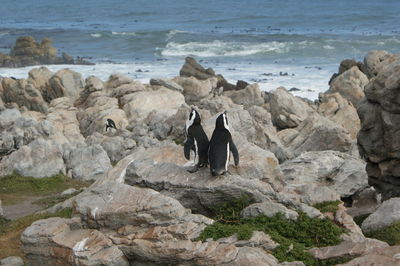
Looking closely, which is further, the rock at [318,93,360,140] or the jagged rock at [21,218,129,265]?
the rock at [318,93,360,140]

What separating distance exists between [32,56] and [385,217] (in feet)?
200

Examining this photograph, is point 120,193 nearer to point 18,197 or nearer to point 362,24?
point 18,197

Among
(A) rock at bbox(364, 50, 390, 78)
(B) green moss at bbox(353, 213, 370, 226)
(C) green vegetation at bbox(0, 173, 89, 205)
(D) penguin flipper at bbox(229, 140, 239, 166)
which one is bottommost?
(C) green vegetation at bbox(0, 173, 89, 205)

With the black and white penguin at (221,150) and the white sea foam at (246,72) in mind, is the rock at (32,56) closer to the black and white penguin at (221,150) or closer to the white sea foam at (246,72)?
the white sea foam at (246,72)

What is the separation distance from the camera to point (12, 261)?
15367mm

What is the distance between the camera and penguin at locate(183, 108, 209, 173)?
16094mm

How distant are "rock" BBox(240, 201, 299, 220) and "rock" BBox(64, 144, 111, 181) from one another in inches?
583

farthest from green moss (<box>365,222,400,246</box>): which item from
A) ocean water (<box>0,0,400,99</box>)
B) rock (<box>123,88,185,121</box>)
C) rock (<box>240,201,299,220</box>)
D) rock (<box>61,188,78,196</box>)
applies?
ocean water (<box>0,0,400,99</box>)

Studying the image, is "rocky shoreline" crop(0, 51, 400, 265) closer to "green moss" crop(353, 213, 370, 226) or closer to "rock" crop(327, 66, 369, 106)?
"green moss" crop(353, 213, 370, 226)

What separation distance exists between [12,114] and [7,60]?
34.5m

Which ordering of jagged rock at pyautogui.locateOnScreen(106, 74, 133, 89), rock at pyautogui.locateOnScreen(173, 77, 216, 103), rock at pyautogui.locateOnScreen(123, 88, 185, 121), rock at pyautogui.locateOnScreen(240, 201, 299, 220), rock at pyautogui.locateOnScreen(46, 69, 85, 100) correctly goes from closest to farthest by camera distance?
1. rock at pyautogui.locateOnScreen(240, 201, 299, 220)
2. rock at pyautogui.locateOnScreen(123, 88, 185, 121)
3. rock at pyautogui.locateOnScreen(173, 77, 216, 103)
4. jagged rock at pyautogui.locateOnScreen(106, 74, 133, 89)
5. rock at pyautogui.locateOnScreen(46, 69, 85, 100)

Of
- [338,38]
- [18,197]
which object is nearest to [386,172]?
[18,197]

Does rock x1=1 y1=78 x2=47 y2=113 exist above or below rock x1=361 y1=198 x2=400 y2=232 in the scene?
below

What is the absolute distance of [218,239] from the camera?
12.7 m
